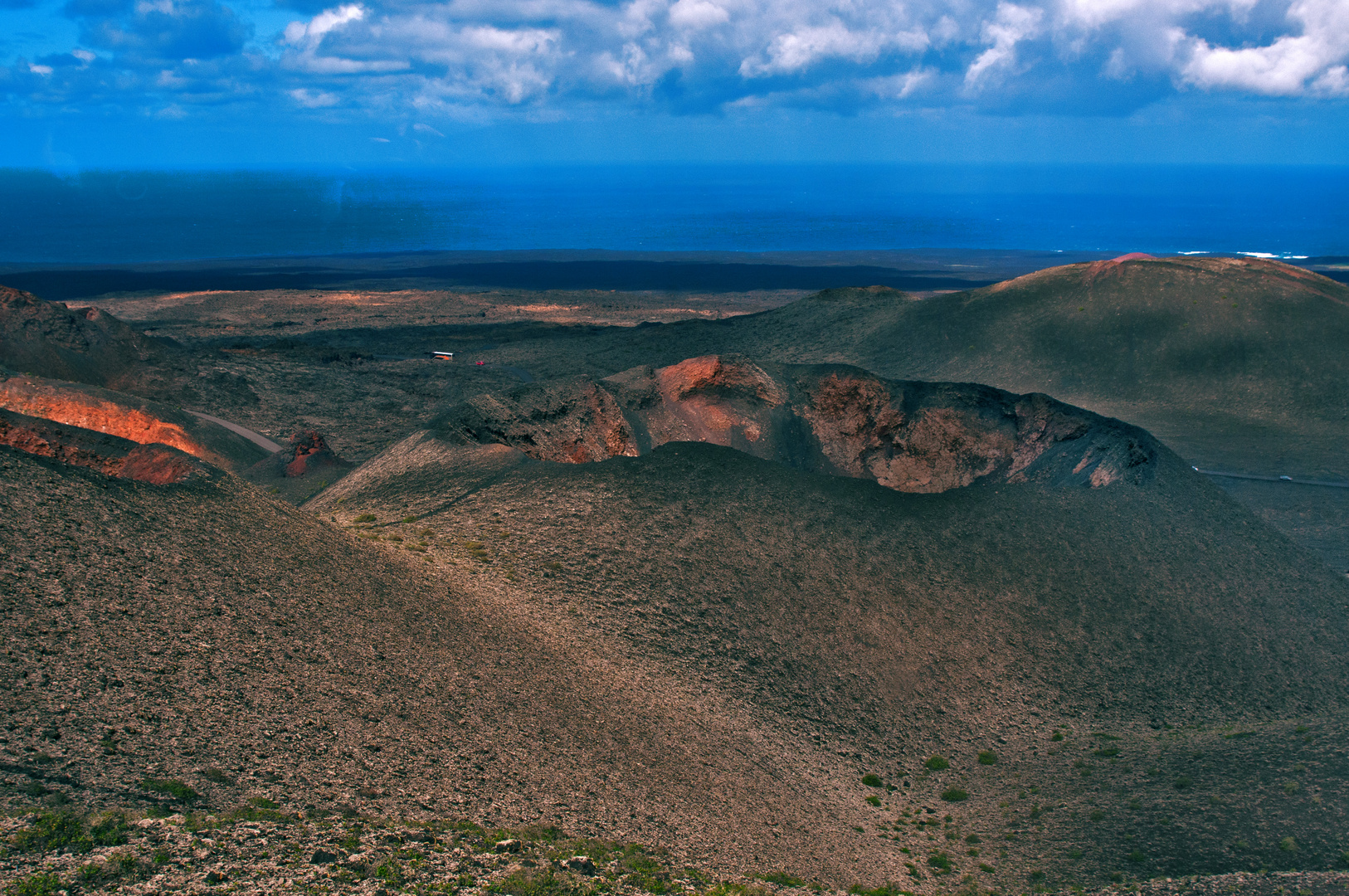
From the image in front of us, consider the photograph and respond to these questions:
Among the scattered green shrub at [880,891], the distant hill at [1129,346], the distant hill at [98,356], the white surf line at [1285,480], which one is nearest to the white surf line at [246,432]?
the distant hill at [98,356]

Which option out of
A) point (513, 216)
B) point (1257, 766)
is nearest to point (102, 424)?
point (1257, 766)

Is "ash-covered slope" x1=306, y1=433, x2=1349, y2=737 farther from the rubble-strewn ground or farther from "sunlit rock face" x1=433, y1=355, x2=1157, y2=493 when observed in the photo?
the rubble-strewn ground

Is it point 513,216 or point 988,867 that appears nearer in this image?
point 988,867

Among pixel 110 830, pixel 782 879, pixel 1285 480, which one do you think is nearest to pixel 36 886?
pixel 110 830

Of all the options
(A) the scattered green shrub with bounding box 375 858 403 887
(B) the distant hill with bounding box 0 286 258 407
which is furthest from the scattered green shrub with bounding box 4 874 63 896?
(B) the distant hill with bounding box 0 286 258 407

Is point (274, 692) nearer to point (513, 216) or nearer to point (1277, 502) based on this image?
point (1277, 502)

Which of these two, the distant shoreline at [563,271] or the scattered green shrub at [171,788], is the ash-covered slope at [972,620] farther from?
the distant shoreline at [563,271]

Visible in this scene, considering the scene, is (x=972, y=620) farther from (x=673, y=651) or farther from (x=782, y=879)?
(x=782, y=879)
